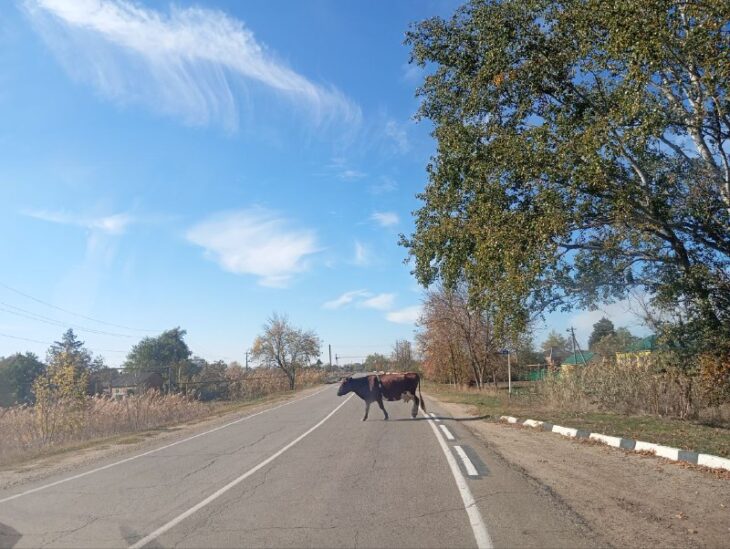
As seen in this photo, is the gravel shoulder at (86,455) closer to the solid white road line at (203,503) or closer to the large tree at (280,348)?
the solid white road line at (203,503)

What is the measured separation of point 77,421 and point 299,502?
15.9 meters

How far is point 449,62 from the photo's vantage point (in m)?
15.6

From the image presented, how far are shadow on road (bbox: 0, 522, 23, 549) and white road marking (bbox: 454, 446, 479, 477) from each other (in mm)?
6277

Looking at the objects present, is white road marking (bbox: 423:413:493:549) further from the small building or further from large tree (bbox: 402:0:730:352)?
the small building

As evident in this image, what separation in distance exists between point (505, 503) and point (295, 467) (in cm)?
447

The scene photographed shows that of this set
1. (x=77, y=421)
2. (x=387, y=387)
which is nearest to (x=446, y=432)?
(x=387, y=387)

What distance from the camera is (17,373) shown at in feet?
209

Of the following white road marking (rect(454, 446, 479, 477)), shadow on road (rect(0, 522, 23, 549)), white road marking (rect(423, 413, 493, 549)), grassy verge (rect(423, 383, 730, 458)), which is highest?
grassy verge (rect(423, 383, 730, 458))

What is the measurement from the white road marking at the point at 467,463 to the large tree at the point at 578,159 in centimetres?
406

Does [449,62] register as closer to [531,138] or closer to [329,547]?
[531,138]

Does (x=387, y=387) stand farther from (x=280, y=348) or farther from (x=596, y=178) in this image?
(x=280, y=348)

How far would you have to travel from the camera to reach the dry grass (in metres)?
18.4

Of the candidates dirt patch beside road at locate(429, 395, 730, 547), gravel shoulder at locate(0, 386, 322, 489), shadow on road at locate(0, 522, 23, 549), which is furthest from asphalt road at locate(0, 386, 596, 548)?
gravel shoulder at locate(0, 386, 322, 489)

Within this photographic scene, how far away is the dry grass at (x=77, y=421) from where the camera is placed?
723 inches
